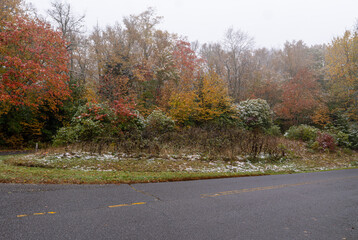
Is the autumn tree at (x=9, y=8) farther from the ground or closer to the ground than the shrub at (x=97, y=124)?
farther from the ground

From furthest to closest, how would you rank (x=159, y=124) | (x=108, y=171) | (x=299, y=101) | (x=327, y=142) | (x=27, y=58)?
(x=299, y=101) → (x=327, y=142) → (x=27, y=58) → (x=159, y=124) → (x=108, y=171)

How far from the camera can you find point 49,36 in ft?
47.1

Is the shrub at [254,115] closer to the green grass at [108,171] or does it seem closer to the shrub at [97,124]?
the green grass at [108,171]

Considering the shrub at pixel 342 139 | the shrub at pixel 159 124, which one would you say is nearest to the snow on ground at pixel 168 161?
the shrub at pixel 159 124

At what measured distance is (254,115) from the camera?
2103 centimetres

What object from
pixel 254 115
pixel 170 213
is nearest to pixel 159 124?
pixel 170 213

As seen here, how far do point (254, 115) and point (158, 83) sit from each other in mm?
11487

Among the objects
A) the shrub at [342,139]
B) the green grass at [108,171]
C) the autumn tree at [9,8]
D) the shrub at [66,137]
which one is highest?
the autumn tree at [9,8]

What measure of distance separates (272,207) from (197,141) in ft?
26.5

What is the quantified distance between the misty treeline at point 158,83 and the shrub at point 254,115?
1.65 m

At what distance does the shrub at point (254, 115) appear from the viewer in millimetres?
21125

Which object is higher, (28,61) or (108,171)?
(28,61)

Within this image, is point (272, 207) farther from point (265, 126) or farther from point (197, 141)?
point (265, 126)

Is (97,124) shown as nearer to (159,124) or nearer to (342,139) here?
(159,124)
